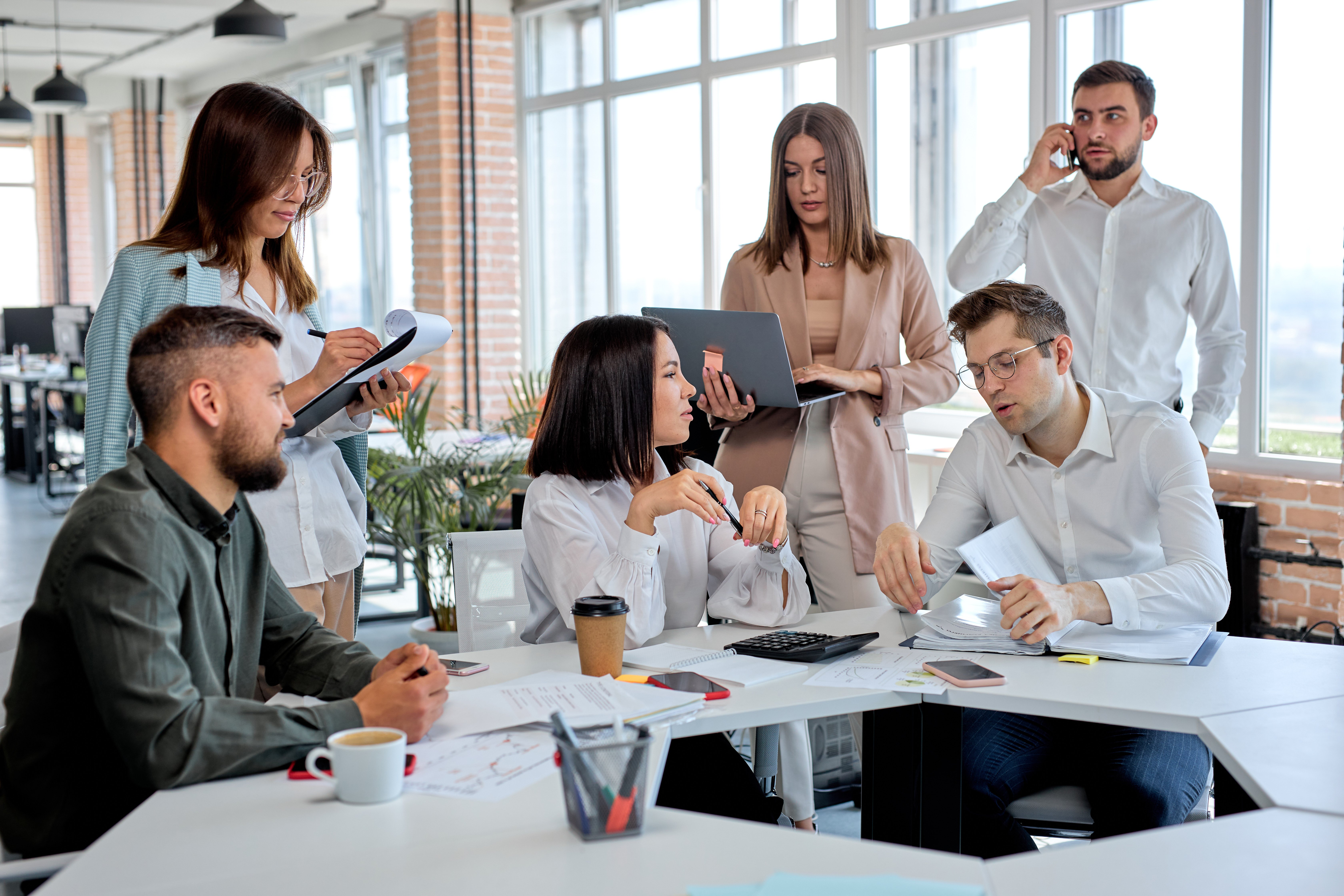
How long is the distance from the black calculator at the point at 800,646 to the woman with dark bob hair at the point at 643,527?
0.15 m

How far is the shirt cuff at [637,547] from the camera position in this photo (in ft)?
6.86

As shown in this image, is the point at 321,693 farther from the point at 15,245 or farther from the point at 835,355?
the point at 15,245

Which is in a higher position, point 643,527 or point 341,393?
point 341,393

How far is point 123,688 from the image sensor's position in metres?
1.37

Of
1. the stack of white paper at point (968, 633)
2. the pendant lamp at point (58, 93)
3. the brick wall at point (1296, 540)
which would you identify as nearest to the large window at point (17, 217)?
the pendant lamp at point (58, 93)

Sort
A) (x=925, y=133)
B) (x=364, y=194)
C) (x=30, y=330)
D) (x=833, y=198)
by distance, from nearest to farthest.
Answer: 1. (x=833, y=198)
2. (x=925, y=133)
3. (x=364, y=194)
4. (x=30, y=330)

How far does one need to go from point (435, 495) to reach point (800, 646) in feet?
8.69

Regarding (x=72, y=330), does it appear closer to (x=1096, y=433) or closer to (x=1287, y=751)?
(x=1096, y=433)

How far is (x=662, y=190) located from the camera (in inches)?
264

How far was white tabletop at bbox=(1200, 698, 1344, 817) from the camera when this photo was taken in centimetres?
141

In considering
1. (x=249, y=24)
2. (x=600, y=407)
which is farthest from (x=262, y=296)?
(x=249, y=24)

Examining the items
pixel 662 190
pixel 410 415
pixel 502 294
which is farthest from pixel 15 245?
pixel 410 415

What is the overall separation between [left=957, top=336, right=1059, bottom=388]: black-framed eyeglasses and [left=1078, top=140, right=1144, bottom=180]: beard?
1064 millimetres

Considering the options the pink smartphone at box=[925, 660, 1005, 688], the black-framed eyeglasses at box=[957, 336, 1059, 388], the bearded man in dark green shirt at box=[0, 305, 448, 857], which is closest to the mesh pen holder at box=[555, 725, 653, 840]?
the bearded man in dark green shirt at box=[0, 305, 448, 857]
